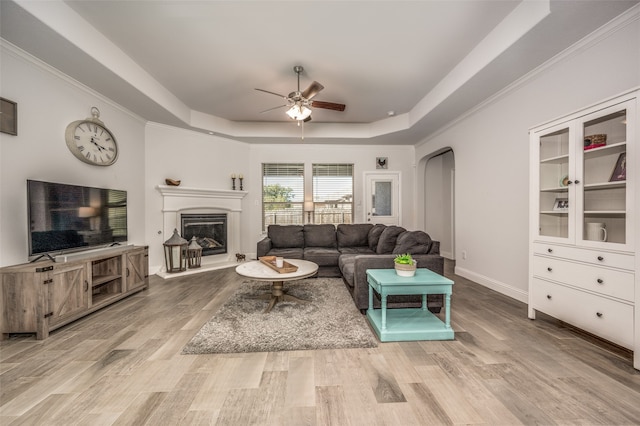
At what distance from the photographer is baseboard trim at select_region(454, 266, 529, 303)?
3.17 metres

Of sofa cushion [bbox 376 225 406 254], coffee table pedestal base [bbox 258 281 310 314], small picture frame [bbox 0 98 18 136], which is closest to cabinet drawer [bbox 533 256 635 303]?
sofa cushion [bbox 376 225 406 254]

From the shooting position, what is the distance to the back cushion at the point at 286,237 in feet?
15.6

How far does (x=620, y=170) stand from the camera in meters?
2.02

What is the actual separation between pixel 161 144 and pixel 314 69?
3.29 m

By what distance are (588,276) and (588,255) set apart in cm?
17

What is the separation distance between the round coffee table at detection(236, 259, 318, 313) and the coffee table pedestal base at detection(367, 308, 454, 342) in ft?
2.81

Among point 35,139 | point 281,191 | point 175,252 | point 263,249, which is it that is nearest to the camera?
point 35,139

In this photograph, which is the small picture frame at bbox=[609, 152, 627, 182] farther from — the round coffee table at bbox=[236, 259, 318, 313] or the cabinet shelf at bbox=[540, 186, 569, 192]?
the round coffee table at bbox=[236, 259, 318, 313]

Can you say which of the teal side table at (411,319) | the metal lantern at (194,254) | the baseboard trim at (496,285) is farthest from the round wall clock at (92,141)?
the baseboard trim at (496,285)

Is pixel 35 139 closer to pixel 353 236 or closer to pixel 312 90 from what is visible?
pixel 312 90

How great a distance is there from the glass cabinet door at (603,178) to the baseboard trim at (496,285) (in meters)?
1.30

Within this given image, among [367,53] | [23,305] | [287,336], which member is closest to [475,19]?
[367,53]

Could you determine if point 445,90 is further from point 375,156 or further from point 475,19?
point 375,156

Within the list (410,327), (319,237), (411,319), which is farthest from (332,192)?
(410,327)
